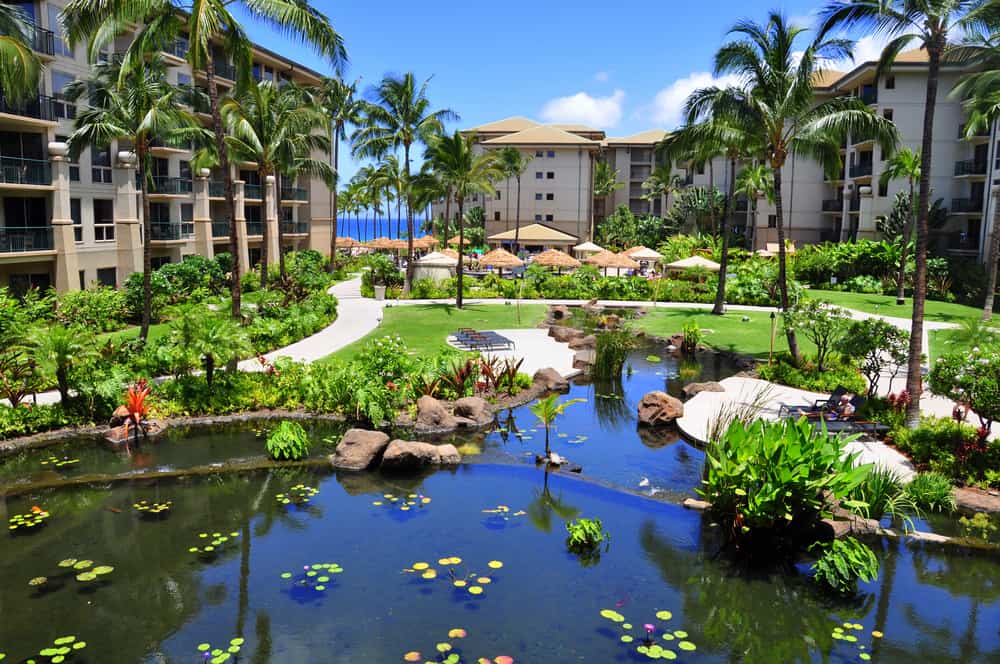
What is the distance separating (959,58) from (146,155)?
3027cm

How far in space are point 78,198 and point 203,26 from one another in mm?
22092

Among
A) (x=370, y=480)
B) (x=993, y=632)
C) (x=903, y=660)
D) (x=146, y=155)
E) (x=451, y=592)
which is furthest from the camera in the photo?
(x=146, y=155)

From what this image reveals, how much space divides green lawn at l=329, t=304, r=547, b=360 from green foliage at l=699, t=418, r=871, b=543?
47.7 ft

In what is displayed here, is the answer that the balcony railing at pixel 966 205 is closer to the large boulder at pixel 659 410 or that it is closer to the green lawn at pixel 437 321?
the green lawn at pixel 437 321

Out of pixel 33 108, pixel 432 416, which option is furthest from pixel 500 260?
pixel 432 416

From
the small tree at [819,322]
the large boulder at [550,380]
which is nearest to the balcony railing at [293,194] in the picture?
the large boulder at [550,380]

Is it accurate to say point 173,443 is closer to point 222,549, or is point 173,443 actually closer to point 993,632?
point 222,549

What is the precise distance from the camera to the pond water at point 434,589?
8961mm

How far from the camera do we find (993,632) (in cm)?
946

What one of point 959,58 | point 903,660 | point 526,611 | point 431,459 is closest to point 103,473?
point 431,459

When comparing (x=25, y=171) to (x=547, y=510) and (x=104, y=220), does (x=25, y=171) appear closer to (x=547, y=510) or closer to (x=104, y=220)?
(x=104, y=220)

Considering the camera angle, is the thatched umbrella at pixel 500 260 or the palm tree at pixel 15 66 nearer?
the palm tree at pixel 15 66

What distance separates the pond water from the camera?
29.4 ft

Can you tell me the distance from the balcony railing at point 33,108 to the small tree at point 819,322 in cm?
2979
